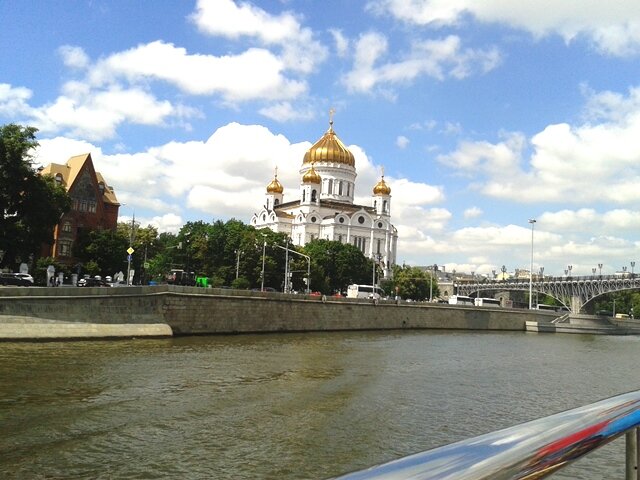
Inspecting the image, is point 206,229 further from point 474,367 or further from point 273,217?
point 474,367

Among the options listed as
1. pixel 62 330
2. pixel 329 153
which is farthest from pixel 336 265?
pixel 62 330

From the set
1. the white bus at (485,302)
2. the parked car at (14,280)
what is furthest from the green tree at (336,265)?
the parked car at (14,280)

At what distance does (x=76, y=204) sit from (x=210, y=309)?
118 ft

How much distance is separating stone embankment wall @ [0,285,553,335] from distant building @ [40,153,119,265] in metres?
30.8

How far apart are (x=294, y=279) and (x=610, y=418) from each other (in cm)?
8004

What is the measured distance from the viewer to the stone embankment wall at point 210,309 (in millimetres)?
32188

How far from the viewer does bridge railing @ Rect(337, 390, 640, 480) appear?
1.68 meters

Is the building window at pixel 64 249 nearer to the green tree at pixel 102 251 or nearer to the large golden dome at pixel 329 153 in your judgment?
the green tree at pixel 102 251

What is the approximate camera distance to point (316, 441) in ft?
45.8

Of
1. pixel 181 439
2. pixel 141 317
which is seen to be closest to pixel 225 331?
pixel 141 317

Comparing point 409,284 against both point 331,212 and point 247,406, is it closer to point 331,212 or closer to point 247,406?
point 331,212

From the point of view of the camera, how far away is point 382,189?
128250mm

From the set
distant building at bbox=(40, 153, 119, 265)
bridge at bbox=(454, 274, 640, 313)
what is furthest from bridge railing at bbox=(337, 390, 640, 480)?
bridge at bbox=(454, 274, 640, 313)

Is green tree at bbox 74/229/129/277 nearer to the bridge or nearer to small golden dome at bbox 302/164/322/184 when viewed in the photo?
small golden dome at bbox 302/164/322/184
